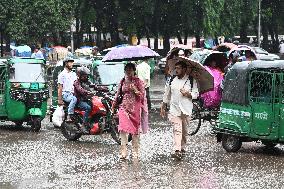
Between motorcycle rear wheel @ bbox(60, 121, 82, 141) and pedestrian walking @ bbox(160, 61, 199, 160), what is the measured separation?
3.56 m

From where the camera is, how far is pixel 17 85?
1866cm

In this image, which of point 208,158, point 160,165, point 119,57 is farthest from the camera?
point 119,57

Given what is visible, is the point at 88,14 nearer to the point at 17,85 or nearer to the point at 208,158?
the point at 17,85

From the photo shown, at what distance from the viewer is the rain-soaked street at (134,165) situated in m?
11.0

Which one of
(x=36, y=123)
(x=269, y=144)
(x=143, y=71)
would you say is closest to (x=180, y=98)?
(x=269, y=144)

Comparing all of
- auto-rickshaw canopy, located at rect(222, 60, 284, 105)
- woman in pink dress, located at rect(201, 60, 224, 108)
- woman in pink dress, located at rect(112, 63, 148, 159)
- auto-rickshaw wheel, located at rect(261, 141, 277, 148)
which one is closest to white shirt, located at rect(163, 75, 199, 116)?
woman in pink dress, located at rect(112, 63, 148, 159)

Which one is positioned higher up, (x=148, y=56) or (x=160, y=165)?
(x=148, y=56)

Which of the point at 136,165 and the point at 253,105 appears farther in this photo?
Result: the point at 253,105

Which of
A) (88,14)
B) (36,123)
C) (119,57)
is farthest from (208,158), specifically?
(88,14)

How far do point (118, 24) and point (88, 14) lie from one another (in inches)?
98.2

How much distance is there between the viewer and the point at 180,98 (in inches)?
525

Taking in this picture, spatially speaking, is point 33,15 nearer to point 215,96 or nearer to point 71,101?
point 215,96

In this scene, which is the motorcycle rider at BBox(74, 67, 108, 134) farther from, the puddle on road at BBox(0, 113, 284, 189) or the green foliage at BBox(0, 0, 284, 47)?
the green foliage at BBox(0, 0, 284, 47)

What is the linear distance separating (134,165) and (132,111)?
42.1 inches
